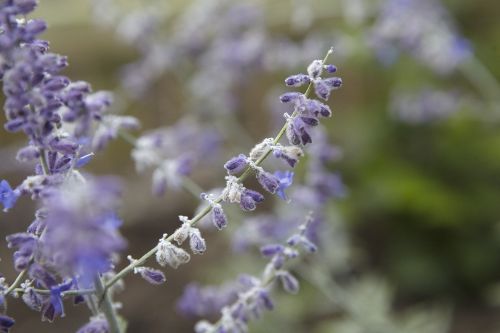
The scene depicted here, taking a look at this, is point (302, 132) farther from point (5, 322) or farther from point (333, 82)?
point (5, 322)

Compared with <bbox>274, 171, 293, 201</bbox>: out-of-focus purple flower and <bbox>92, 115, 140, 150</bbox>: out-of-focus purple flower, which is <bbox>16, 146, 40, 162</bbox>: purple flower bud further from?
<bbox>92, 115, 140, 150</bbox>: out-of-focus purple flower

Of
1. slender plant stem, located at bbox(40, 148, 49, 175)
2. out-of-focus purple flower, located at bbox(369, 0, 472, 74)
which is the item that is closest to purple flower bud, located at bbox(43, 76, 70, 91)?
slender plant stem, located at bbox(40, 148, 49, 175)

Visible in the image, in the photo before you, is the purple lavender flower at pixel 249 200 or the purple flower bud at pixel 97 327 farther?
the purple flower bud at pixel 97 327

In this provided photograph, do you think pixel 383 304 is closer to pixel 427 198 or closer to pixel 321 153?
pixel 321 153

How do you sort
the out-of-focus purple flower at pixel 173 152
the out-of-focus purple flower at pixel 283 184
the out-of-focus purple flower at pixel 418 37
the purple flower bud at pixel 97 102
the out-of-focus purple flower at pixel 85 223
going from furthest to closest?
the out-of-focus purple flower at pixel 418 37, the out-of-focus purple flower at pixel 173 152, the purple flower bud at pixel 97 102, the out-of-focus purple flower at pixel 283 184, the out-of-focus purple flower at pixel 85 223

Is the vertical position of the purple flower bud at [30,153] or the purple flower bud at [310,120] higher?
the purple flower bud at [30,153]

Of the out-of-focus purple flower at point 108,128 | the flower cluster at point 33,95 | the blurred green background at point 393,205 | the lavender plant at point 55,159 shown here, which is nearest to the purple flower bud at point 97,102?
the lavender plant at point 55,159

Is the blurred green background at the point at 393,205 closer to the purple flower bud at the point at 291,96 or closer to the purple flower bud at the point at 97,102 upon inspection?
the purple flower bud at the point at 97,102

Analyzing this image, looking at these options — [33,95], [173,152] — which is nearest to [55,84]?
[33,95]
